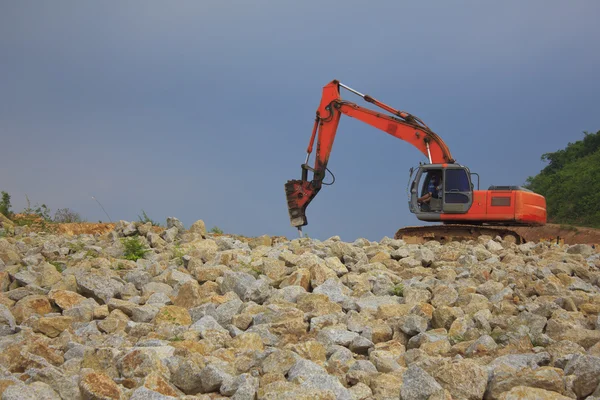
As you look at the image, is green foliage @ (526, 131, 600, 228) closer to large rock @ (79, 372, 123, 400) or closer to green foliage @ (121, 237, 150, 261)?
green foliage @ (121, 237, 150, 261)

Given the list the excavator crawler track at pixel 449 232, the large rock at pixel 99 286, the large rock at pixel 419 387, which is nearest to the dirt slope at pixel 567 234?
the excavator crawler track at pixel 449 232

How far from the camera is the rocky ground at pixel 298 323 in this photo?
4031mm

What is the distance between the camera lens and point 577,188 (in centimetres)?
2689

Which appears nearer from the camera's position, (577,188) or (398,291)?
(398,291)

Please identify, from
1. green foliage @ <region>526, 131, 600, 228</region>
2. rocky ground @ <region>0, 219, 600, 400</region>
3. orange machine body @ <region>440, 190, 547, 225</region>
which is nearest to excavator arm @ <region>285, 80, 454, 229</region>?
orange machine body @ <region>440, 190, 547, 225</region>

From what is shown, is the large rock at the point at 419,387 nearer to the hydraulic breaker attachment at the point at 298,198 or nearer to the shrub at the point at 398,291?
the shrub at the point at 398,291

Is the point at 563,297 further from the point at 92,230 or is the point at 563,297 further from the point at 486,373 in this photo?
the point at 92,230

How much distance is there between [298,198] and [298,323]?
425 inches

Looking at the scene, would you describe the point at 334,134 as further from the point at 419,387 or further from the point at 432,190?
the point at 419,387

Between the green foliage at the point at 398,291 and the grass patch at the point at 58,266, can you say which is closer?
the green foliage at the point at 398,291

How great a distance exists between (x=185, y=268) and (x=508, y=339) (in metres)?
4.23

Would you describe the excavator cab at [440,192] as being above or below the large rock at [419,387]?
above

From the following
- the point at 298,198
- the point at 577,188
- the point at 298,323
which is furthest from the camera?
the point at 577,188

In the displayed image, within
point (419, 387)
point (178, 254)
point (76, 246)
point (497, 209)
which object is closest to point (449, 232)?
point (497, 209)
